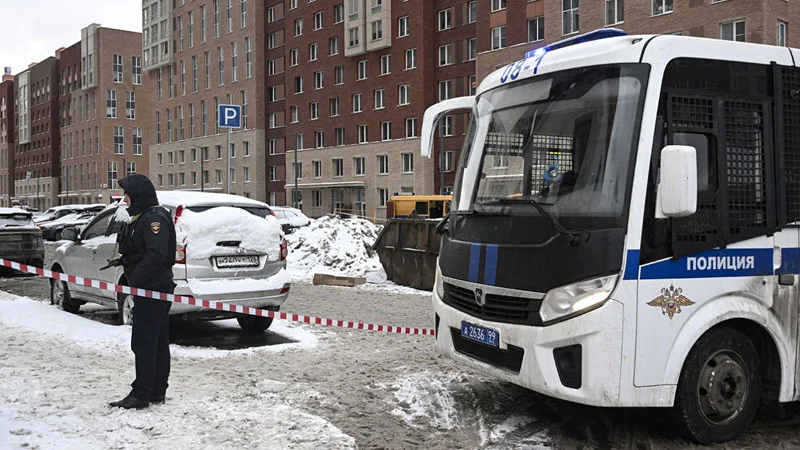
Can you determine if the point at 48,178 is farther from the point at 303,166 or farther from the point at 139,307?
the point at 139,307

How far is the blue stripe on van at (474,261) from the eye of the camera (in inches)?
215

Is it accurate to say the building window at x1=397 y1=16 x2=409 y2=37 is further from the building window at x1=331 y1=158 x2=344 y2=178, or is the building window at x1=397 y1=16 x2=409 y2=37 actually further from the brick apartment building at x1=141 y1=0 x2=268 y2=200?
the brick apartment building at x1=141 y1=0 x2=268 y2=200

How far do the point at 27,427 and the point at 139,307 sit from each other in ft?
3.78

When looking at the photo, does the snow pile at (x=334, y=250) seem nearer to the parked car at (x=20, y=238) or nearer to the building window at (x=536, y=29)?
the parked car at (x=20, y=238)

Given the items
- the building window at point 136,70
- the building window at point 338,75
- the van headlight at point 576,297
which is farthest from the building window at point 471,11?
the building window at point 136,70

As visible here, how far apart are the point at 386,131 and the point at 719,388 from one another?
5457 centimetres

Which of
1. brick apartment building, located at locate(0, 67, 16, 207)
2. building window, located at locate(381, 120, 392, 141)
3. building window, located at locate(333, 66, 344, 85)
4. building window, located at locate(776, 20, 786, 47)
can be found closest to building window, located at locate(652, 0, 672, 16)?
building window, located at locate(776, 20, 786, 47)

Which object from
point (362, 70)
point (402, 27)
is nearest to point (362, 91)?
point (362, 70)

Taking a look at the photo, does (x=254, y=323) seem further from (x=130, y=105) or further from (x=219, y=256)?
(x=130, y=105)

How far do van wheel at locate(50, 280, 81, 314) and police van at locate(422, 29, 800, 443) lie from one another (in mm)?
8126

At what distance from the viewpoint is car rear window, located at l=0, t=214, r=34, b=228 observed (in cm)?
1789

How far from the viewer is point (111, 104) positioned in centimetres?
10025

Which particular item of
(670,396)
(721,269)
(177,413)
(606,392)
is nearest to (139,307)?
(177,413)

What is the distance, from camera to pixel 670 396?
487 centimetres
